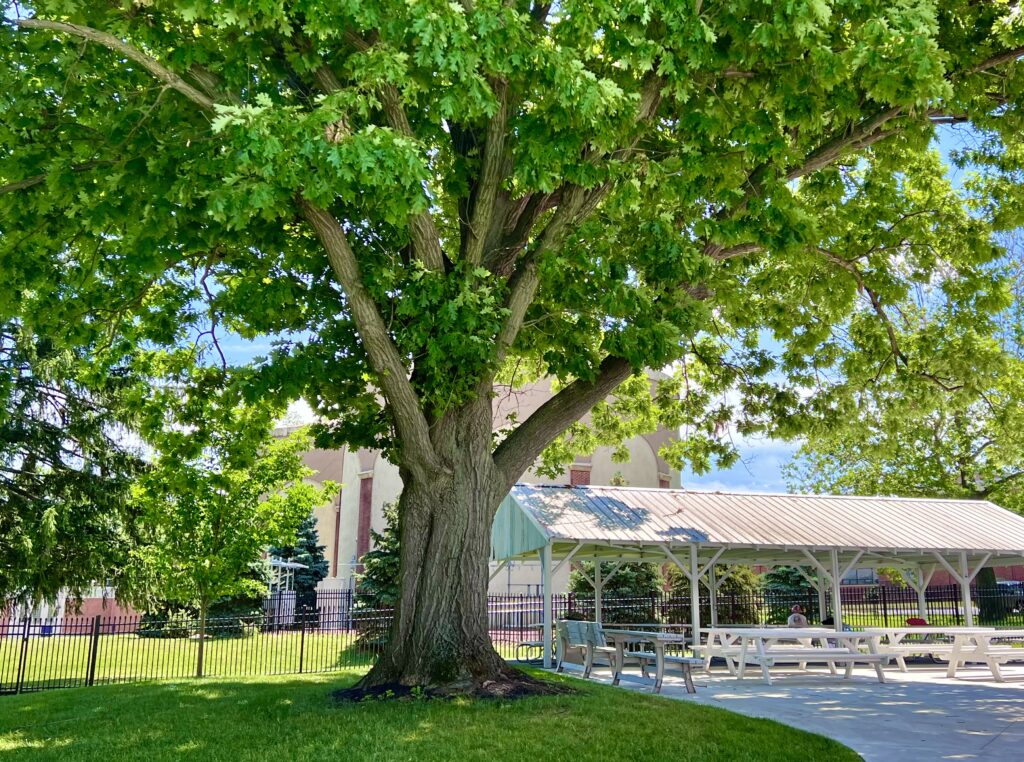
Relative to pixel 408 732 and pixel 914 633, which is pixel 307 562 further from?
pixel 408 732

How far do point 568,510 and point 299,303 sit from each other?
9363 mm

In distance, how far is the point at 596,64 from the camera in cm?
1002

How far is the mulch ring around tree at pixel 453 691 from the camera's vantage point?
34.3 ft

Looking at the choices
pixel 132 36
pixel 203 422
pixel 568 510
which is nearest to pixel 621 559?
pixel 568 510

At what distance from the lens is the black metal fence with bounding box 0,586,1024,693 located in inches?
776

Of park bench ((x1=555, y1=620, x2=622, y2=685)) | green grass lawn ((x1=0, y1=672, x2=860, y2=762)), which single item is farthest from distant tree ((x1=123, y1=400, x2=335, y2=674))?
park bench ((x1=555, y1=620, x2=622, y2=685))

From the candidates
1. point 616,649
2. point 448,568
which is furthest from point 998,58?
point 616,649

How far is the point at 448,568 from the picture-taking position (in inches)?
439

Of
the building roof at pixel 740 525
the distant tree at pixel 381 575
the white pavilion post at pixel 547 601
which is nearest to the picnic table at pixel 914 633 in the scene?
the building roof at pixel 740 525

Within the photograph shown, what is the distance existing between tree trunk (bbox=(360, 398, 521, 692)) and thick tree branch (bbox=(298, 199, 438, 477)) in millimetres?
492

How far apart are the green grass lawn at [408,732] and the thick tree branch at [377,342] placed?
3137 millimetres

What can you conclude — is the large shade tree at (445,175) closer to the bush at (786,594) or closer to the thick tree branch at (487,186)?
the thick tree branch at (487,186)

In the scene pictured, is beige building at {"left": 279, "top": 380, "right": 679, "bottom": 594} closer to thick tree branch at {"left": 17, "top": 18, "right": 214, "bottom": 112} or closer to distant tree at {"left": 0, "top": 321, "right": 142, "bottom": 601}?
distant tree at {"left": 0, "top": 321, "right": 142, "bottom": 601}

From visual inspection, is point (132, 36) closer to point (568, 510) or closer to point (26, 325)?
point (26, 325)
